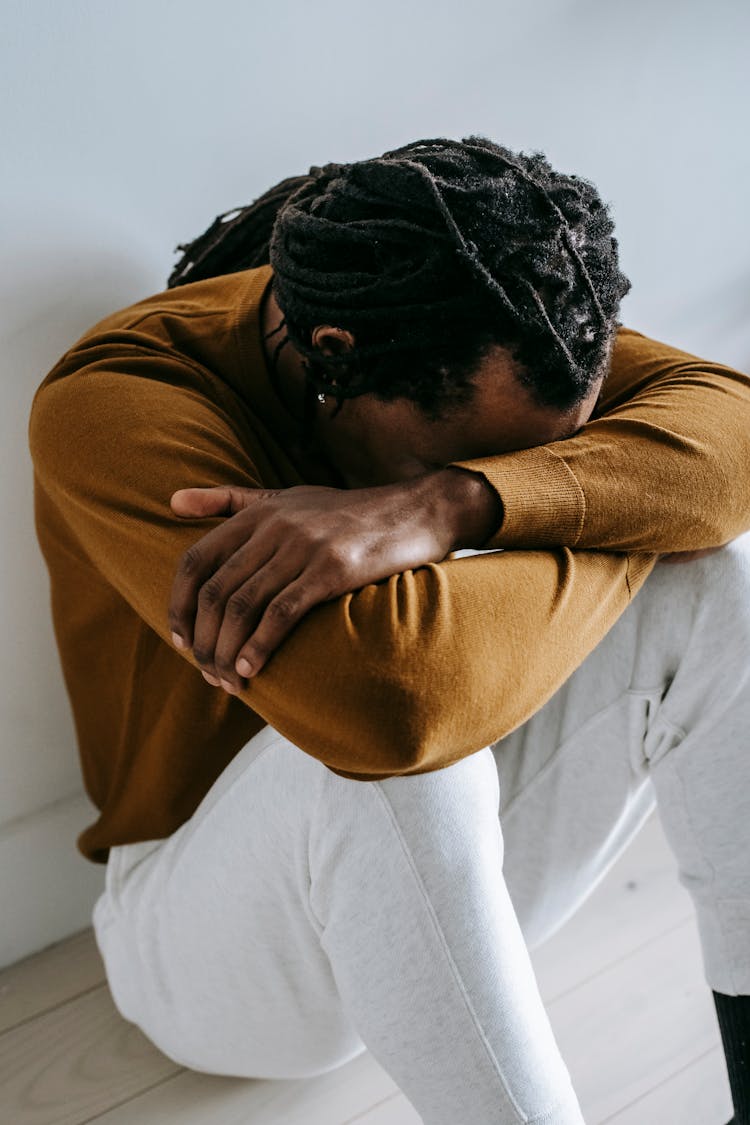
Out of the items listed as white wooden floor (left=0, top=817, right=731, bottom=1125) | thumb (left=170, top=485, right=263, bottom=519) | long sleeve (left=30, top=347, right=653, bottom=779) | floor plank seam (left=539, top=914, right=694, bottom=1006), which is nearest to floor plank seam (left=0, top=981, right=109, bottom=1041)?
white wooden floor (left=0, top=817, right=731, bottom=1125)

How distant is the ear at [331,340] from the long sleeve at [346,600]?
0.34 ft

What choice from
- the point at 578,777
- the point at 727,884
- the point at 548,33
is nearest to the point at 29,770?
the point at 578,777

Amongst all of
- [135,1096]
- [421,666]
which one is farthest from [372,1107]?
[421,666]

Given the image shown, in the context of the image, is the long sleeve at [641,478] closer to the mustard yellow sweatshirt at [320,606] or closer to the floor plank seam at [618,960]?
the mustard yellow sweatshirt at [320,606]

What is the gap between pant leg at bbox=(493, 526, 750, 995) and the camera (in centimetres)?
92

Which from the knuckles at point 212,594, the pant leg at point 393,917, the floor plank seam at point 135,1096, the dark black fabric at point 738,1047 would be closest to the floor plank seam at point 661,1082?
the dark black fabric at point 738,1047

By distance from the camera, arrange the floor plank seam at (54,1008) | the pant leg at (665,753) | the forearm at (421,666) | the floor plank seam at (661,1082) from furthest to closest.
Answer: the floor plank seam at (54,1008) → the floor plank seam at (661,1082) → the pant leg at (665,753) → the forearm at (421,666)

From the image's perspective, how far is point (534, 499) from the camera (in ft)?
2.68

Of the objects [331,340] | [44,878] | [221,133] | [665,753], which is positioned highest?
[221,133]

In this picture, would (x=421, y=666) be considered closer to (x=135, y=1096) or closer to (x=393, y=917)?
(x=393, y=917)

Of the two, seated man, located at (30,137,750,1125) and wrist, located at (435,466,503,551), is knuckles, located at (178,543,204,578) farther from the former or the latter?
wrist, located at (435,466,503,551)

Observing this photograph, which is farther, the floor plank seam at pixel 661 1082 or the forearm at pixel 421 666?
the floor plank seam at pixel 661 1082

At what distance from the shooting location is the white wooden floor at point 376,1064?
1087 millimetres

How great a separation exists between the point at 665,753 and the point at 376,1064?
0.48 m
